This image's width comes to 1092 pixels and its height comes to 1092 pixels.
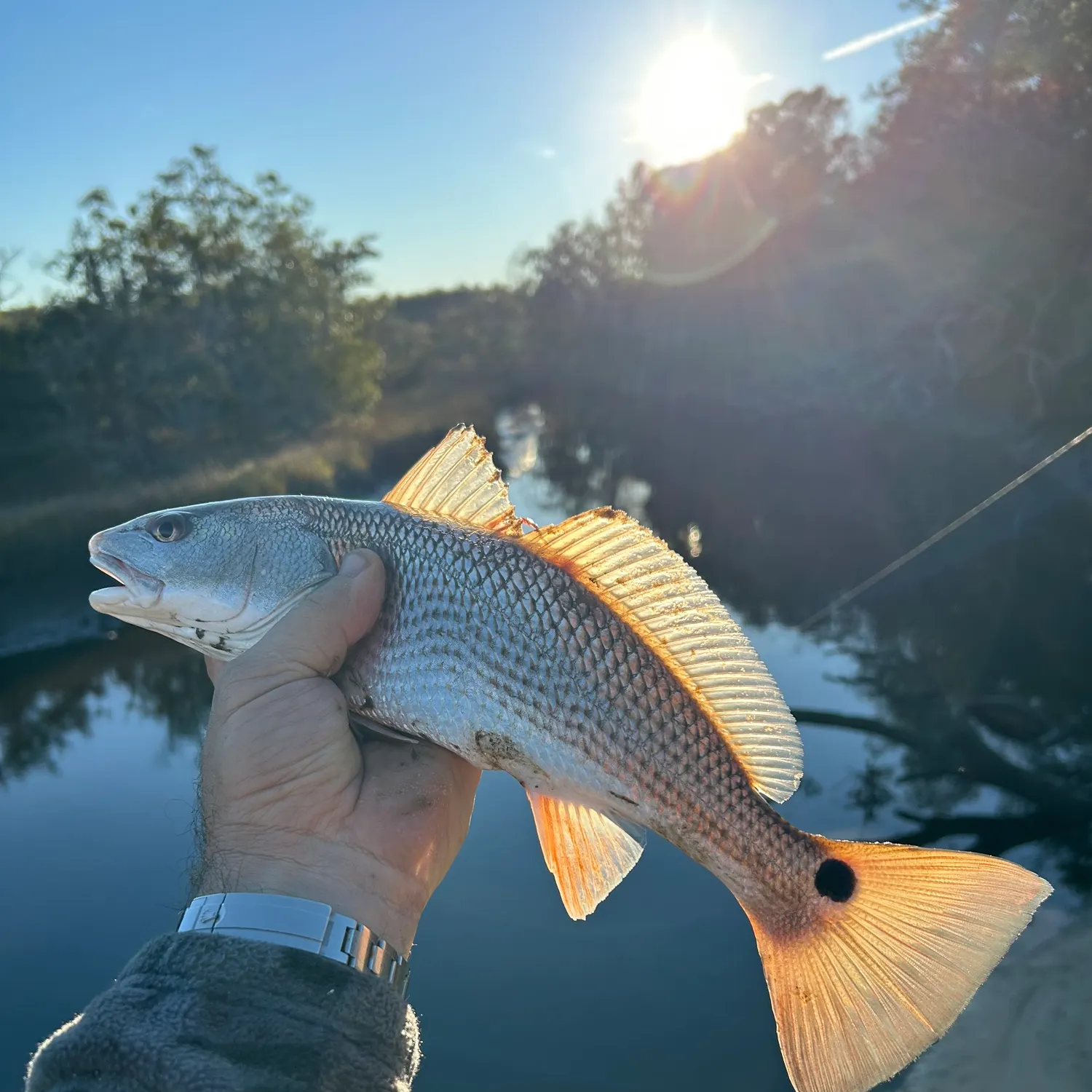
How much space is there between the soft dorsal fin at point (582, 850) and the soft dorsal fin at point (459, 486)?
99 centimetres

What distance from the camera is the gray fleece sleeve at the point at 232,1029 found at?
1552 millimetres

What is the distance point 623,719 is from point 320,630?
3.39 ft

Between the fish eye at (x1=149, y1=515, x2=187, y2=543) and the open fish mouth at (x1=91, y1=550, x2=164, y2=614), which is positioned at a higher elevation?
the fish eye at (x1=149, y1=515, x2=187, y2=543)

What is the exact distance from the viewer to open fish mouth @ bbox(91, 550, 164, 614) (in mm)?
2855

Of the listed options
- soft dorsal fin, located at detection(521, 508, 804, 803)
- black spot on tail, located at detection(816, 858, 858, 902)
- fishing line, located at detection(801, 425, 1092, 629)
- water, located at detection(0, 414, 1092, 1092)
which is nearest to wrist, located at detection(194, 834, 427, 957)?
soft dorsal fin, located at detection(521, 508, 804, 803)

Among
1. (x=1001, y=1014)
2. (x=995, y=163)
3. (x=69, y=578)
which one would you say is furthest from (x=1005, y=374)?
(x=69, y=578)

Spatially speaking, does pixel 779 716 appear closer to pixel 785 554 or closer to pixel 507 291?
pixel 785 554

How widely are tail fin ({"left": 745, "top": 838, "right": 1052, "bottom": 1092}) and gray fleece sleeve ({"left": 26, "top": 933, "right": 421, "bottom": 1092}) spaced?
42.6 inches

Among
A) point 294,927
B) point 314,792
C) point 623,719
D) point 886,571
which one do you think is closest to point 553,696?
point 623,719

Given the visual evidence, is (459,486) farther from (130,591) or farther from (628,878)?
(628,878)

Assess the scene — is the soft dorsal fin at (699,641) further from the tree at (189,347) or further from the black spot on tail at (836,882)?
the tree at (189,347)

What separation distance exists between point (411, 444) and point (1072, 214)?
69.7ft

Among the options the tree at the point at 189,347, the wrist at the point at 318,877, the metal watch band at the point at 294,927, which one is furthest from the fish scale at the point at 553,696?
the tree at the point at 189,347

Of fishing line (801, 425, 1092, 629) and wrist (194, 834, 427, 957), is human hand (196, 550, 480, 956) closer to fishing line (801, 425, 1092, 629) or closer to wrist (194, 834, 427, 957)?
wrist (194, 834, 427, 957)
